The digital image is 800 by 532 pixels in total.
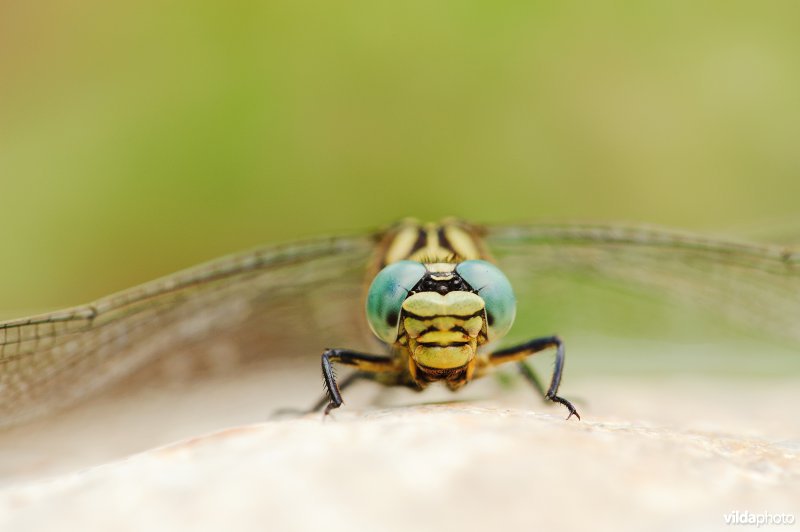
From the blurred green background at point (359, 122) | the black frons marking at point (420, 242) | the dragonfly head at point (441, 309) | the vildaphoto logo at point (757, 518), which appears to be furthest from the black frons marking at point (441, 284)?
the blurred green background at point (359, 122)

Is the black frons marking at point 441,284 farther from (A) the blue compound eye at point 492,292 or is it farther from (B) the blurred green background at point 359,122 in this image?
(B) the blurred green background at point 359,122

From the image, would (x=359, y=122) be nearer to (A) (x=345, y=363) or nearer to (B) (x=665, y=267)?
(B) (x=665, y=267)

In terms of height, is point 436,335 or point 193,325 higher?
point 436,335

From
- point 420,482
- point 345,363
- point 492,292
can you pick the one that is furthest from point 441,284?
point 420,482

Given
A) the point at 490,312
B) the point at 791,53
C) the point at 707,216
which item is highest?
the point at 791,53

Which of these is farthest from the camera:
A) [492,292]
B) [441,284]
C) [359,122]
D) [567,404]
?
[359,122]

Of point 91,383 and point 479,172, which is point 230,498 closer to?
point 91,383

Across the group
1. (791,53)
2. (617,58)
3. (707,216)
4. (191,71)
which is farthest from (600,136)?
(191,71)

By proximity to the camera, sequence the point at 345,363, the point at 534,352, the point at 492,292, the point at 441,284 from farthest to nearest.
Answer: the point at 534,352
the point at 345,363
the point at 492,292
the point at 441,284
